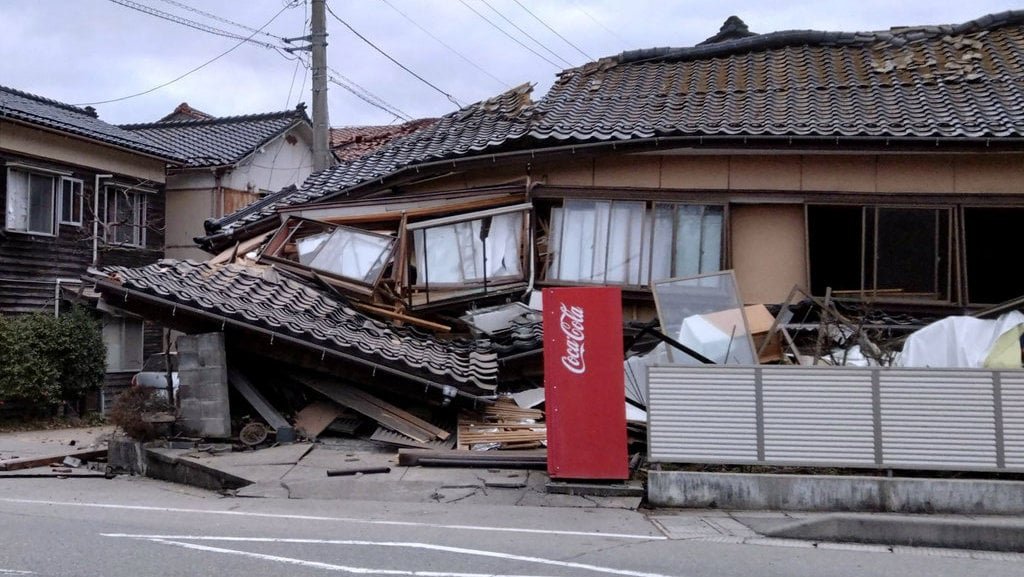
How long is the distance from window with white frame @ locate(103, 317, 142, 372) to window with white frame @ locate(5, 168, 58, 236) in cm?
257

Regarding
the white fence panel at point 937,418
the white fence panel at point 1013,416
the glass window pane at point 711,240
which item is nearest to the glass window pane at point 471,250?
the glass window pane at point 711,240

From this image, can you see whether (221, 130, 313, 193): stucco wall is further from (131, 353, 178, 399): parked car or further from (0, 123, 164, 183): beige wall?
(131, 353, 178, 399): parked car

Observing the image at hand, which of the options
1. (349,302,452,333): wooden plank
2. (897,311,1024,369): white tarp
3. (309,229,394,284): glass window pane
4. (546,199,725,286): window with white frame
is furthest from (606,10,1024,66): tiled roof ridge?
(897,311,1024,369): white tarp

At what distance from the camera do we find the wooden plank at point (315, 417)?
1238 centimetres

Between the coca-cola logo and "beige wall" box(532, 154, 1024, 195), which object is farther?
"beige wall" box(532, 154, 1024, 195)

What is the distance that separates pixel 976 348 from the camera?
39.0ft

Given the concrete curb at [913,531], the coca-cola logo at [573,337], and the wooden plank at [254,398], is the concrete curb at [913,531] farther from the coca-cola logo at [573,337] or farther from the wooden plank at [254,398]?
the wooden plank at [254,398]

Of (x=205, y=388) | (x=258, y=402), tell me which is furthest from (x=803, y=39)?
(x=205, y=388)

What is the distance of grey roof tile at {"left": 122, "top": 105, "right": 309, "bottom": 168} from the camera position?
24.0 metres

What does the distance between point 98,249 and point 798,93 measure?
52.1 ft

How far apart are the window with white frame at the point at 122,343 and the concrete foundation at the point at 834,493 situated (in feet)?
A: 52.3

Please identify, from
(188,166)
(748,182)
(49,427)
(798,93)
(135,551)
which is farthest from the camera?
(188,166)

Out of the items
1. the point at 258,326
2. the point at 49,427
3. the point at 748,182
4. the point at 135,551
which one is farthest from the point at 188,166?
the point at 135,551

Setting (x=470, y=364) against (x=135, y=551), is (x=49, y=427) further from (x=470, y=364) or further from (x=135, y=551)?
(x=135, y=551)
